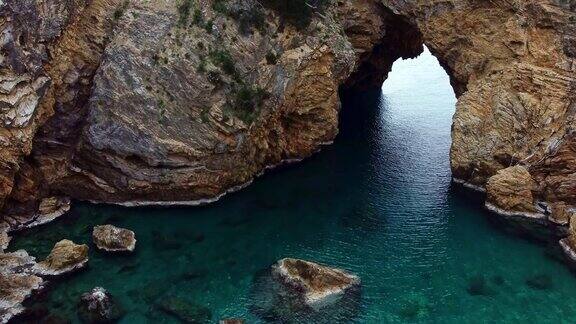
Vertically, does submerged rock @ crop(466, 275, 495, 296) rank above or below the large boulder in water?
above

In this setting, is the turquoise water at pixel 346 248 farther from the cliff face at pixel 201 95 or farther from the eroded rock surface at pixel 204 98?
the cliff face at pixel 201 95

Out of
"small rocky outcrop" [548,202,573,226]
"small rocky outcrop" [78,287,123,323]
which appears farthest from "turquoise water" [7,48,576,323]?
"small rocky outcrop" [548,202,573,226]

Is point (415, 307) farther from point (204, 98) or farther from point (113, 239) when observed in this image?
point (204, 98)

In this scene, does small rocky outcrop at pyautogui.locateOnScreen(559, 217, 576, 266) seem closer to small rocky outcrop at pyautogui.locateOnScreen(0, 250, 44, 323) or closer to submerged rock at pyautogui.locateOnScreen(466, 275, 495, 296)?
submerged rock at pyautogui.locateOnScreen(466, 275, 495, 296)

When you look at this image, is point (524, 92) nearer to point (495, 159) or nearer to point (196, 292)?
point (495, 159)

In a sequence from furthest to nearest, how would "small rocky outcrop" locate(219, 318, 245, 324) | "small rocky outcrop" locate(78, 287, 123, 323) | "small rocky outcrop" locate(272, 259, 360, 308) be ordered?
1. "small rocky outcrop" locate(272, 259, 360, 308)
2. "small rocky outcrop" locate(78, 287, 123, 323)
3. "small rocky outcrop" locate(219, 318, 245, 324)

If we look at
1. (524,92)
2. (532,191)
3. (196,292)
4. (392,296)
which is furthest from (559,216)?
(196,292)

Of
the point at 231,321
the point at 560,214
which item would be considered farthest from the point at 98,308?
the point at 560,214
